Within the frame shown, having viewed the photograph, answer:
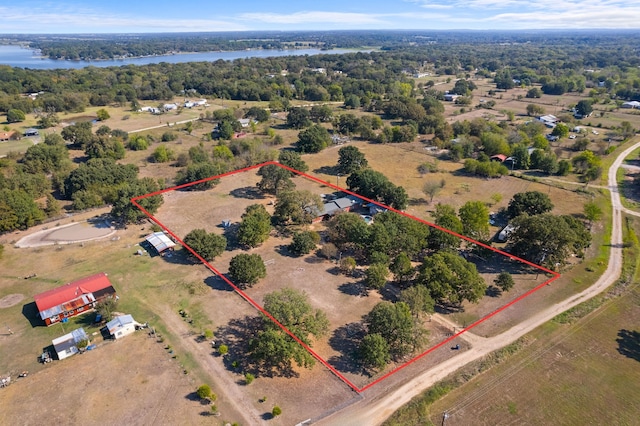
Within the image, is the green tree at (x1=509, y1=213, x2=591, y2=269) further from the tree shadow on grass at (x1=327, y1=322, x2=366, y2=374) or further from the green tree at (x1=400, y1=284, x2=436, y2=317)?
the tree shadow on grass at (x1=327, y1=322, x2=366, y2=374)

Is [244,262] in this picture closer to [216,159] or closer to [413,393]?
[413,393]

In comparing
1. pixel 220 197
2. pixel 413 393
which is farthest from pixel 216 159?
pixel 413 393

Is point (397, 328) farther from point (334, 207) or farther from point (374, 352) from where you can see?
point (334, 207)

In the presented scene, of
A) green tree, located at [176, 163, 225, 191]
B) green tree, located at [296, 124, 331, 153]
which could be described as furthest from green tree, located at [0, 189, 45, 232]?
green tree, located at [296, 124, 331, 153]

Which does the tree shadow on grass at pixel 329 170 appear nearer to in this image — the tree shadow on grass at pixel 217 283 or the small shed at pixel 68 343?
the tree shadow on grass at pixel 217 283

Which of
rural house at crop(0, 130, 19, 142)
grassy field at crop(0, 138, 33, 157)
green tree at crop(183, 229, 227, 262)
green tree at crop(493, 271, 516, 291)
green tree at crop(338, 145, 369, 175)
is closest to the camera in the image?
green tree at crop(493, 271, 516, 291)

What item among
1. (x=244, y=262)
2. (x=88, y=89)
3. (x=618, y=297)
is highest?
(x=88, y=89)
